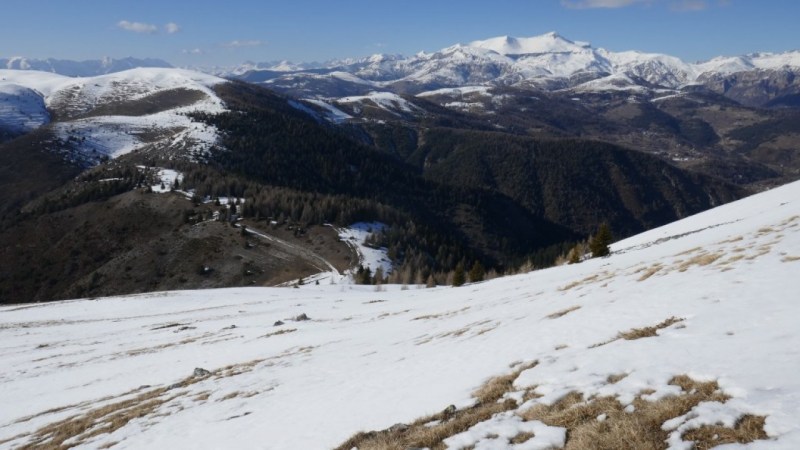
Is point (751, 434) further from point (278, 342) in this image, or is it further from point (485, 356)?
point (278, 342)

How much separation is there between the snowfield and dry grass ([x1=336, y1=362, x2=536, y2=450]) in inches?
14.2

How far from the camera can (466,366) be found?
55.4ft

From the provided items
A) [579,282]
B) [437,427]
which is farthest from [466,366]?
[579,282]

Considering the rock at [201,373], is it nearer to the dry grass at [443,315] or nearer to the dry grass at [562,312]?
the dry grass at [443,315]

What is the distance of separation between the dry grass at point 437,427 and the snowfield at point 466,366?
362 millimetres

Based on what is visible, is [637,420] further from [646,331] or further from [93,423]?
[93,423]

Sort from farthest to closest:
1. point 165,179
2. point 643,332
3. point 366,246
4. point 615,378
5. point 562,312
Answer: point 165,179
point 366,246
point 562,312
point 643,332
point 615,378

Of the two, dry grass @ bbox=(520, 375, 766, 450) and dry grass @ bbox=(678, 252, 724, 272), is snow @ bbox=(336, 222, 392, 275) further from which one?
dry grass @ bbox=(520, 375, 766, 450)

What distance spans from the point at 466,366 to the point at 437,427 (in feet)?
17.5

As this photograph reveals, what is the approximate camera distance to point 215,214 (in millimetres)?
144875

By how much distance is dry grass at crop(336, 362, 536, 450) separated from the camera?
37.0 ft

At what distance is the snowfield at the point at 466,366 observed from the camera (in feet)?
34.9

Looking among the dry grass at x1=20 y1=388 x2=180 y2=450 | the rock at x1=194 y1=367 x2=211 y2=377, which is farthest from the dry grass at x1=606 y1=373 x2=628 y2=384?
the rock at x1=194 y1=367 x2=211 y2=377

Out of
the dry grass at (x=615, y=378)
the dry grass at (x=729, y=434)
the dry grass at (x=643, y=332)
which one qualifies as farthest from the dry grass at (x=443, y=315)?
the dry grass at (x=729, y=434)
